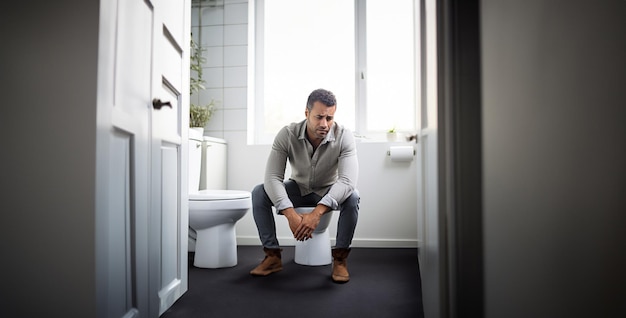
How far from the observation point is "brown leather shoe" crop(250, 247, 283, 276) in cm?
193

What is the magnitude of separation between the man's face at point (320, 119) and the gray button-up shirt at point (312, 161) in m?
0.04

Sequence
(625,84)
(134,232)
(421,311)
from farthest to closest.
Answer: (421,311) → (134,232) → (625,84)

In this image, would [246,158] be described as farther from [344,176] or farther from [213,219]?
[344,176]

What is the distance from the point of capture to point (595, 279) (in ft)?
1.22

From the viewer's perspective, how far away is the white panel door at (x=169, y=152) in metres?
1.26

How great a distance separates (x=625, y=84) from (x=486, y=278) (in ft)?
1.48

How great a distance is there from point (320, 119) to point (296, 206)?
50cm

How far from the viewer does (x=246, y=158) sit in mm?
2789

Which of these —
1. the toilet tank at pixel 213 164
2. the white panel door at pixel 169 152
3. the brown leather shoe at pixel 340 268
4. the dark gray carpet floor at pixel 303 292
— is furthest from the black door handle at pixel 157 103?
the toilet tank at pixel 213 164

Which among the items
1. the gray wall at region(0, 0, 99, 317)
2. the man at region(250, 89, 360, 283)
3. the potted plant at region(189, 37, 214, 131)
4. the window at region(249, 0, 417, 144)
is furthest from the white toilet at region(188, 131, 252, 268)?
the gray wall at region(0, 0, 99, 317)

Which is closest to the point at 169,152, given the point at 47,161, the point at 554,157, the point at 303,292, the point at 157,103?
the point at 157,103

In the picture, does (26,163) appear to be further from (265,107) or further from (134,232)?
(265,107)

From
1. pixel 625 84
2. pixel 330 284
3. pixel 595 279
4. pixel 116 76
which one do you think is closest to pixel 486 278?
pixel 595 279

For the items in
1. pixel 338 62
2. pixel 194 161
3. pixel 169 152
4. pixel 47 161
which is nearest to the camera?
pixel 47 161
